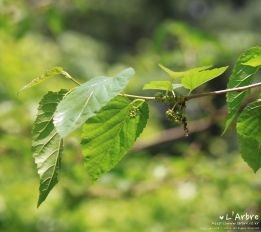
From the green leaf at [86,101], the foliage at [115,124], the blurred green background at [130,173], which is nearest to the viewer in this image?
the green leaf at [86,101]

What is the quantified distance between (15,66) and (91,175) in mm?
3483

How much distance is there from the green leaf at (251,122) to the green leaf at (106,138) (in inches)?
6.8

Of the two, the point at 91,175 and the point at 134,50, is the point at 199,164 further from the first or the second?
the point at 134,50

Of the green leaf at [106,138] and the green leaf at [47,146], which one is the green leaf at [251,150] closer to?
the green leaf at [106,138]

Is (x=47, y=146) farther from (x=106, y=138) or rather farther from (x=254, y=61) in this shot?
(x=254, y=61)

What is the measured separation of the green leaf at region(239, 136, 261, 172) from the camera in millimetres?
649

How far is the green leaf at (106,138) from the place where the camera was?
606 mm

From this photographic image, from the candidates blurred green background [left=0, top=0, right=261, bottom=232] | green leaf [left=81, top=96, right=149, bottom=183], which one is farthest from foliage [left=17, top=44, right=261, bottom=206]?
blurred green background [left=0, top=0, right=261, bottom=232]

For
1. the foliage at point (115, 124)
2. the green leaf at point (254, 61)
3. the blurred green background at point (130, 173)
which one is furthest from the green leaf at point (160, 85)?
the blurred green background at point (130, 173)

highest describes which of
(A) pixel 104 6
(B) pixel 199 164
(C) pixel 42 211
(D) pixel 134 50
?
(B) pixel 199 164

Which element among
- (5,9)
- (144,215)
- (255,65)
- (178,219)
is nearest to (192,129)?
(178,219)

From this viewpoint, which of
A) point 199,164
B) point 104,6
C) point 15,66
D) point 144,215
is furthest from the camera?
point 104,6

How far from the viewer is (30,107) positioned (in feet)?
6.89

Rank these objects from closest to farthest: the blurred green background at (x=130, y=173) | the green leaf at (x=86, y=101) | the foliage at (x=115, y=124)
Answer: the green leaf at (x=86, y=101)
the foliage at (x=115, y=124)
the blurred green background at (x=130, y=173)
